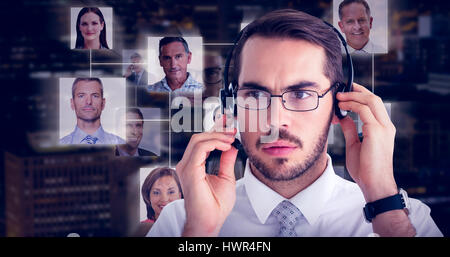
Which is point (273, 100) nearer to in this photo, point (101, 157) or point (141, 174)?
point (141, 174)

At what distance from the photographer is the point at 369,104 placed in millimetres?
1978

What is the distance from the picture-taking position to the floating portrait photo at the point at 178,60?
2043 mm

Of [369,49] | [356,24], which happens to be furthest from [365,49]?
[356,24]

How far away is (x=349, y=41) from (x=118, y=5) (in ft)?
3.52

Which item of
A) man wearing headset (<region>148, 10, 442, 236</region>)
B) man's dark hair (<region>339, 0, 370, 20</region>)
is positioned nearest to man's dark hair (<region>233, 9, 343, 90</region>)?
man wearing headset (<region>148, 10, 442, 236</region>)

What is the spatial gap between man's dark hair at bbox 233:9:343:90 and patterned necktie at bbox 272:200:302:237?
0.59 metres

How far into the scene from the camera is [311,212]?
200 centimetres

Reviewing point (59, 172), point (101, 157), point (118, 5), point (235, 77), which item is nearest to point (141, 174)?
point (101, 157)

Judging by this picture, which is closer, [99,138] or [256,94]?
[256,94]

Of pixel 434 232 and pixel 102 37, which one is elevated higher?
pixel 102 37

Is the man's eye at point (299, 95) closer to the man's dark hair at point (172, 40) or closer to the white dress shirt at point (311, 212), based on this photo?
the white dress shirt at point (311, 212)

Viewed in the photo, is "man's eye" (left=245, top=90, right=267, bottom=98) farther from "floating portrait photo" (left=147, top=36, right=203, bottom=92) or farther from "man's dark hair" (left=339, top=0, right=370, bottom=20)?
"man's dark hair" (left=339, top=0, right=370, bottom=20)

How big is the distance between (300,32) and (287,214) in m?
0.81

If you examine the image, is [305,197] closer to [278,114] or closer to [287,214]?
[287,214]
